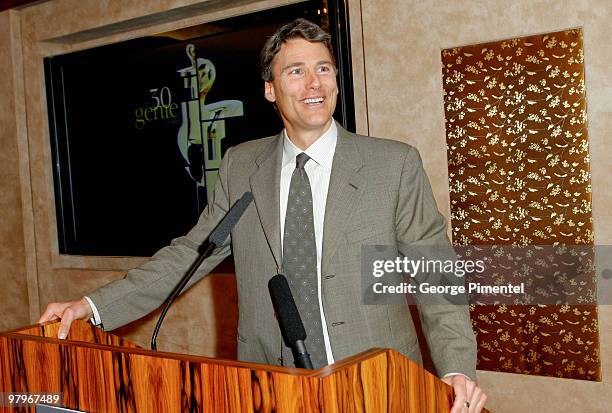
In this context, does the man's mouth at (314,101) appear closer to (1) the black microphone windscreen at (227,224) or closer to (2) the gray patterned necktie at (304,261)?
(2) the gray patterned necktie at (304,261)

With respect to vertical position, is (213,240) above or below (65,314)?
above

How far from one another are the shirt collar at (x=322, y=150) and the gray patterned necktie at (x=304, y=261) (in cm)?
6

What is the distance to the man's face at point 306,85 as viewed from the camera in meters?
2.05

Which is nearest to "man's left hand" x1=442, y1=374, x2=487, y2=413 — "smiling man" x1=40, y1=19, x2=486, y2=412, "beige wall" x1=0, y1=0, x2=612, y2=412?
"smiling man" x1=40, y1=19, x2=486, y2=412

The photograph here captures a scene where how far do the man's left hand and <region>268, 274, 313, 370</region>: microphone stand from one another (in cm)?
33

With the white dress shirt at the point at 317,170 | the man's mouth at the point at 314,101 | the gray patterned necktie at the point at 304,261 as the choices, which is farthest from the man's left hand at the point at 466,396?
the man's mouth at the point at 314,101

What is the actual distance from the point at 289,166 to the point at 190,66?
6.98ft

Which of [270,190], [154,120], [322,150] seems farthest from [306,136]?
[154,120]

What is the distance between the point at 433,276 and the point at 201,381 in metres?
0.77

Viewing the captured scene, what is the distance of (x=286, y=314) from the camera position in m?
1.35

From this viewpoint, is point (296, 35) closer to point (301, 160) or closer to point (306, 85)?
point (306, 85)

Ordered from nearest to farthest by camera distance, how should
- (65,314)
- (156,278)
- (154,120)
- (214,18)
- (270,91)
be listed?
(65,314), (156,278), (270,91), (214,18), (154,120)

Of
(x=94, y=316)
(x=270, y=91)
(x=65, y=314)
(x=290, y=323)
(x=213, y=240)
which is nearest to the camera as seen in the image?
(x=290, y=323)

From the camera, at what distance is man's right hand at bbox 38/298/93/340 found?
176cm
